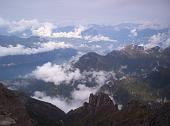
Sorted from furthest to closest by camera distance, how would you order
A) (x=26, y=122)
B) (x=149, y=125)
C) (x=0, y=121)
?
1. (x=149, y=125)
2. (x=26, y=122)
3. (x=0, y=121)

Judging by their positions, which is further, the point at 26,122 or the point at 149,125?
the point at 149,125

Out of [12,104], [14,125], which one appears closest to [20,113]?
[12,104]

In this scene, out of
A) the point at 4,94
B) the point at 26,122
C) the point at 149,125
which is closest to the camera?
the point at 26,122

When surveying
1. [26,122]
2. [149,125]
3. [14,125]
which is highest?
[14,125]

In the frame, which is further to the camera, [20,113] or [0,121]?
[20,113]

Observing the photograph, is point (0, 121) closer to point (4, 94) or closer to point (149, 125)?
point (4, 94)

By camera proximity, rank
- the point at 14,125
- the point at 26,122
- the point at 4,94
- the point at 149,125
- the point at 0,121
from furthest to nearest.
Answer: the point at 149,125 < the point at 4,94 < the point at 26,122 < the point at 14,125 < the point at 0,121

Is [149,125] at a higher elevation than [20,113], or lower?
lower

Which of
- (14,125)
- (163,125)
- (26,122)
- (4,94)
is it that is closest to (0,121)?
(14,125)

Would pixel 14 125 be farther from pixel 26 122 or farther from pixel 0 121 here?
pixel 26 122
